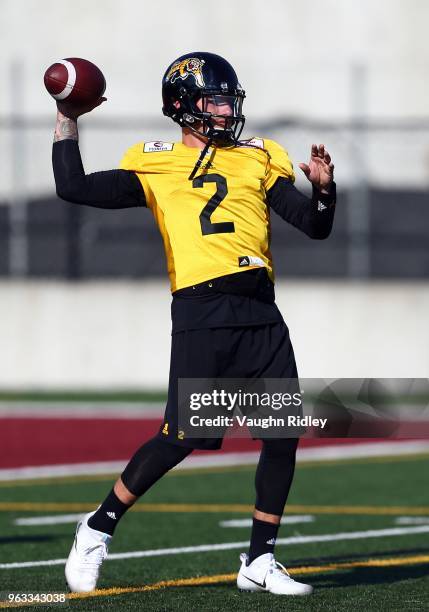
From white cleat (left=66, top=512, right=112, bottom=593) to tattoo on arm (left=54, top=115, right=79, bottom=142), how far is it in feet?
5.34

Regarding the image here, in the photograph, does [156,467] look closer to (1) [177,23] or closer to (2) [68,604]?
(2) [68,604]

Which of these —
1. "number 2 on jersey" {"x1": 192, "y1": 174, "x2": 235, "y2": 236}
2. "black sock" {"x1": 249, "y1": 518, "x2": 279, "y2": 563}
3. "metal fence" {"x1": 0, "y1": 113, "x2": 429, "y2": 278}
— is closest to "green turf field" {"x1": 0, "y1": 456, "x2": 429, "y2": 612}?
"black sock" {"x1": 249, "y1": 518, "x2": 279, "y2": 563}

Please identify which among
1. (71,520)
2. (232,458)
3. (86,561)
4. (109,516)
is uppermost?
(109,516)

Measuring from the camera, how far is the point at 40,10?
24078 millimetres

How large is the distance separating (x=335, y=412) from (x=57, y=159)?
1.70 m

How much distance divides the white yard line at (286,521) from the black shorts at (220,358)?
2715mm

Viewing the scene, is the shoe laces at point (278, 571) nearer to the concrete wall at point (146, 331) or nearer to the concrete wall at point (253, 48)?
the concrete wall at point (146, 331)

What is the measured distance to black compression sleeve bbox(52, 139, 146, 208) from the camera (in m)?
6.28

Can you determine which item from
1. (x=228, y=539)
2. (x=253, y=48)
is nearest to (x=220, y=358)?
(x=228, y=539)

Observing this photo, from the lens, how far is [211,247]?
245 inches

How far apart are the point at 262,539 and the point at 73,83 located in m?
2.05

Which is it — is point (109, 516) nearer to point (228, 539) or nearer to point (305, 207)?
point (305, 207)

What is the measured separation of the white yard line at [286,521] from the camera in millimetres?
8833

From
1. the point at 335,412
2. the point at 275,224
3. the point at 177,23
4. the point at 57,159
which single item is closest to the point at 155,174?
the point at 57,159
